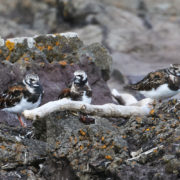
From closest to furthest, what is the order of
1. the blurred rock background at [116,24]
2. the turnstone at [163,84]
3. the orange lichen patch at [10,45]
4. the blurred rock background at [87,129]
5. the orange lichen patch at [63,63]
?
the blurred rock background at [87,129], the turnstone at [163,84], the orange lichen patch at [10,45], the orange lichen patch at [63,63], the blurred rock background at [116,24]

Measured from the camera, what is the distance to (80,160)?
559 cm

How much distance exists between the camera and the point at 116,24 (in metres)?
23.7

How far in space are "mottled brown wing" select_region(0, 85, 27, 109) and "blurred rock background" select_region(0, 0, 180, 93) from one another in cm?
976

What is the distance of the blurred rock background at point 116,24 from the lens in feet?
65.0

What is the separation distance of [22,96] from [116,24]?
656 inches

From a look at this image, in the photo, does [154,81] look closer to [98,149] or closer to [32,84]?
[32,84]

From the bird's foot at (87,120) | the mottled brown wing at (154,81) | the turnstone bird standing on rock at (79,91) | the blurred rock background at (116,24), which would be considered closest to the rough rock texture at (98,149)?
the bird's foot at (87,120)

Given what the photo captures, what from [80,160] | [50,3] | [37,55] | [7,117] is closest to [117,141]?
[80,160]

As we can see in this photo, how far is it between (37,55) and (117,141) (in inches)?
179

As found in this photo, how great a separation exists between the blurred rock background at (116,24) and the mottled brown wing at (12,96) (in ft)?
32.0

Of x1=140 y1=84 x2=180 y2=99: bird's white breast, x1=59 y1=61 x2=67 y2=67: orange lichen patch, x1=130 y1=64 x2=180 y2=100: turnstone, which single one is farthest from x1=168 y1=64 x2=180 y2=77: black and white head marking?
x1=59 y1=61 x2=67 y2=67: orange lichen patch

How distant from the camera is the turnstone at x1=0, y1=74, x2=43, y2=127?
7.87 meters

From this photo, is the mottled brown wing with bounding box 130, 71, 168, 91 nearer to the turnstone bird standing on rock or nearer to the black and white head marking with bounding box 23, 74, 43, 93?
the turnstone bird standing on rock

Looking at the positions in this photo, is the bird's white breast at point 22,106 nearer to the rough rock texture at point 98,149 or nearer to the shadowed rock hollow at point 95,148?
the shadowed rock hollow at point 95,148
